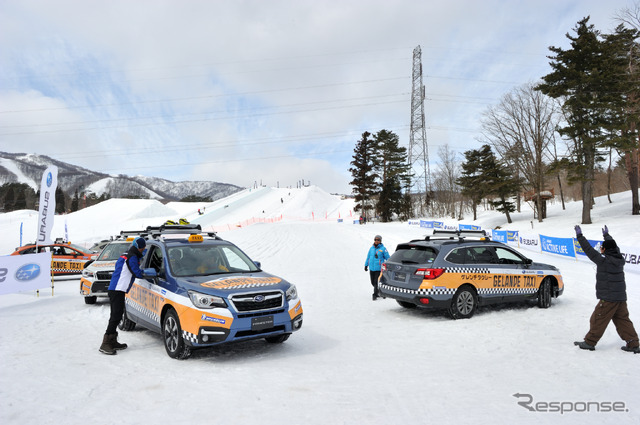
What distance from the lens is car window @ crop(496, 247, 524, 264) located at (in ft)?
31.9

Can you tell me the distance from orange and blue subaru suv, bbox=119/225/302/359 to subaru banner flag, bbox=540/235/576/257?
18060mm

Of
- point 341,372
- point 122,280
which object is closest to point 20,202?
point 122,280

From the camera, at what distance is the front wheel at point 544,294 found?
9.91m

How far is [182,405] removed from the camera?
14.8 ft

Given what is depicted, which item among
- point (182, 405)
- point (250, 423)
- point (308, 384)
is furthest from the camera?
point (308, 384)

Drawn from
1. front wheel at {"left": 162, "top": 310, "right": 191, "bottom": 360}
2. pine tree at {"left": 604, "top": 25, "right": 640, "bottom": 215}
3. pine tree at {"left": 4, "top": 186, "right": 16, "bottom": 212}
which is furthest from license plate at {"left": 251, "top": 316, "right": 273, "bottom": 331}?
pine tree at {"left": 4, "top": 186, "right": 16, "bottom": 212}

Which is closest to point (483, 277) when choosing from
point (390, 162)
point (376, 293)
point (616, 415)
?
point (376, 293)

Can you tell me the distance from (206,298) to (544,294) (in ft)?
26.4

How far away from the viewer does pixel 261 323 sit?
607 centimetres

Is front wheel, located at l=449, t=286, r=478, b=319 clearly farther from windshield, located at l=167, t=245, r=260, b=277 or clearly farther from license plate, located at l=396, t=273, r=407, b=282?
windshield, located at l=167, t=245, r=260, b=277

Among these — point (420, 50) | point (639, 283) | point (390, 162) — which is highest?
point (420, 50)

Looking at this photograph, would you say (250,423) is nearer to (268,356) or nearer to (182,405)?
(182,405)

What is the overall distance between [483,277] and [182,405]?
22.8ft

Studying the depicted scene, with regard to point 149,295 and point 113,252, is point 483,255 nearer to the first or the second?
point 149,295
